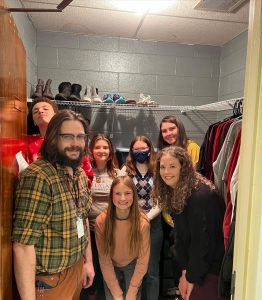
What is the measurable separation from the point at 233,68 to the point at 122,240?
229 centimetres

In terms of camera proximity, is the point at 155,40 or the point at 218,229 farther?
the point at 155,40

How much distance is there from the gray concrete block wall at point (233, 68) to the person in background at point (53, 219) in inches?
85.9

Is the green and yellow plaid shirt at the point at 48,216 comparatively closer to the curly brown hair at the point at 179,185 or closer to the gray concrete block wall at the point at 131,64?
the curly brown hair at the point at 179,185

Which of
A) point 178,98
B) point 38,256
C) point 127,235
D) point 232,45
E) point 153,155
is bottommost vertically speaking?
point 127,235

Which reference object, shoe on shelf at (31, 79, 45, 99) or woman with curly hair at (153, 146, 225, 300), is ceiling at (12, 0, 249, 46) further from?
woman with curly hair at (153, 146, 225, 300)

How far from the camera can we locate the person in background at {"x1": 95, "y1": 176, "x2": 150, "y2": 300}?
1.82 m

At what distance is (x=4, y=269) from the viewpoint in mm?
922

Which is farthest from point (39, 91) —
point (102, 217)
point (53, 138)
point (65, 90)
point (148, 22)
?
point (53, 138)

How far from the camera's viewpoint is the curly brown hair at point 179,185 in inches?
58.8

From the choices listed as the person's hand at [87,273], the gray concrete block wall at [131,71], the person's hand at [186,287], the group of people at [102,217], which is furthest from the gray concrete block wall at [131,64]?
the person's hand at [186,287]

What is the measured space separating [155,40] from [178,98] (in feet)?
2.40

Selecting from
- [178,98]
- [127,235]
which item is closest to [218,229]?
[127,235]

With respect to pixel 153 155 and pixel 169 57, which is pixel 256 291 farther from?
pixel 169 57

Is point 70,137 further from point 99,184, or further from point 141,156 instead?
point 141,156
